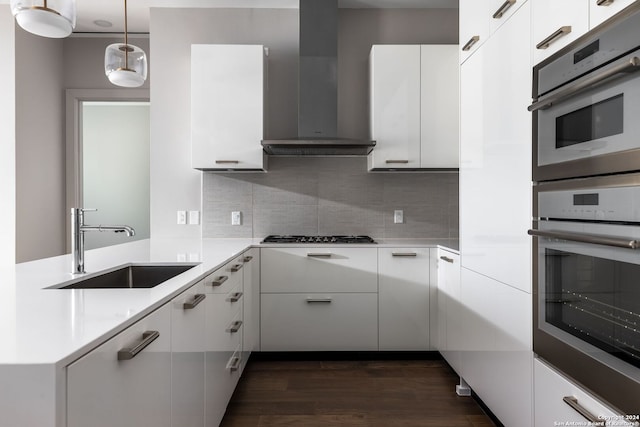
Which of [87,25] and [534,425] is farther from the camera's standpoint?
[87,25]

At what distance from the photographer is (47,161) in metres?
4.14

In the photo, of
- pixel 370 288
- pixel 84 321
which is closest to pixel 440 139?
pixel 370 288

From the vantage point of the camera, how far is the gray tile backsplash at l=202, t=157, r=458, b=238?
358 cm

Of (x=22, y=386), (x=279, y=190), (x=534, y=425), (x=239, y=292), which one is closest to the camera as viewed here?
(x=22, y=386)

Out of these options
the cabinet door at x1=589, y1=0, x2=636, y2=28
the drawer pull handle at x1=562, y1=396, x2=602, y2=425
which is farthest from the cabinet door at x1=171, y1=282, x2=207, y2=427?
the cabinet door at x1=589, y1=0, x2=636, y2=28

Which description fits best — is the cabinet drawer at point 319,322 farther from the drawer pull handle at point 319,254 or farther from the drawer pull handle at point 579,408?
the drawer pull handle at point 579,408

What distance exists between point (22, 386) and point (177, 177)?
3035 mm

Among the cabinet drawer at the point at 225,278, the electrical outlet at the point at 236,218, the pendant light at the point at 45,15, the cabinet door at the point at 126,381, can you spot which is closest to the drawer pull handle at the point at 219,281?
the cabinet drawer at the point at 225,278

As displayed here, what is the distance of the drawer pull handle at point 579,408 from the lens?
1.25 meters

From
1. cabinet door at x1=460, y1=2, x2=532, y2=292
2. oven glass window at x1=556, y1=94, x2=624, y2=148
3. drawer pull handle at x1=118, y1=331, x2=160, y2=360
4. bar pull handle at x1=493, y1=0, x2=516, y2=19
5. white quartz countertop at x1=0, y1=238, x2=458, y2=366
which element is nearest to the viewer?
white quartz countertop at x1=0, y1=238, x2=458, y2=366

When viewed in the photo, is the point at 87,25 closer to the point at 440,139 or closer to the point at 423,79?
the point at 423,79

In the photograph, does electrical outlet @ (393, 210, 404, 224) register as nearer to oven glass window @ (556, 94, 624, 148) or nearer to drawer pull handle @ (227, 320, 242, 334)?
drawer pull handle @ (227, 320, 242, 334)

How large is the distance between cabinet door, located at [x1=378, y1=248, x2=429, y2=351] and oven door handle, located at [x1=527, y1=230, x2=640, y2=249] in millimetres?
1560

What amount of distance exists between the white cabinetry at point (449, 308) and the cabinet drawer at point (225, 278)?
1290mm
